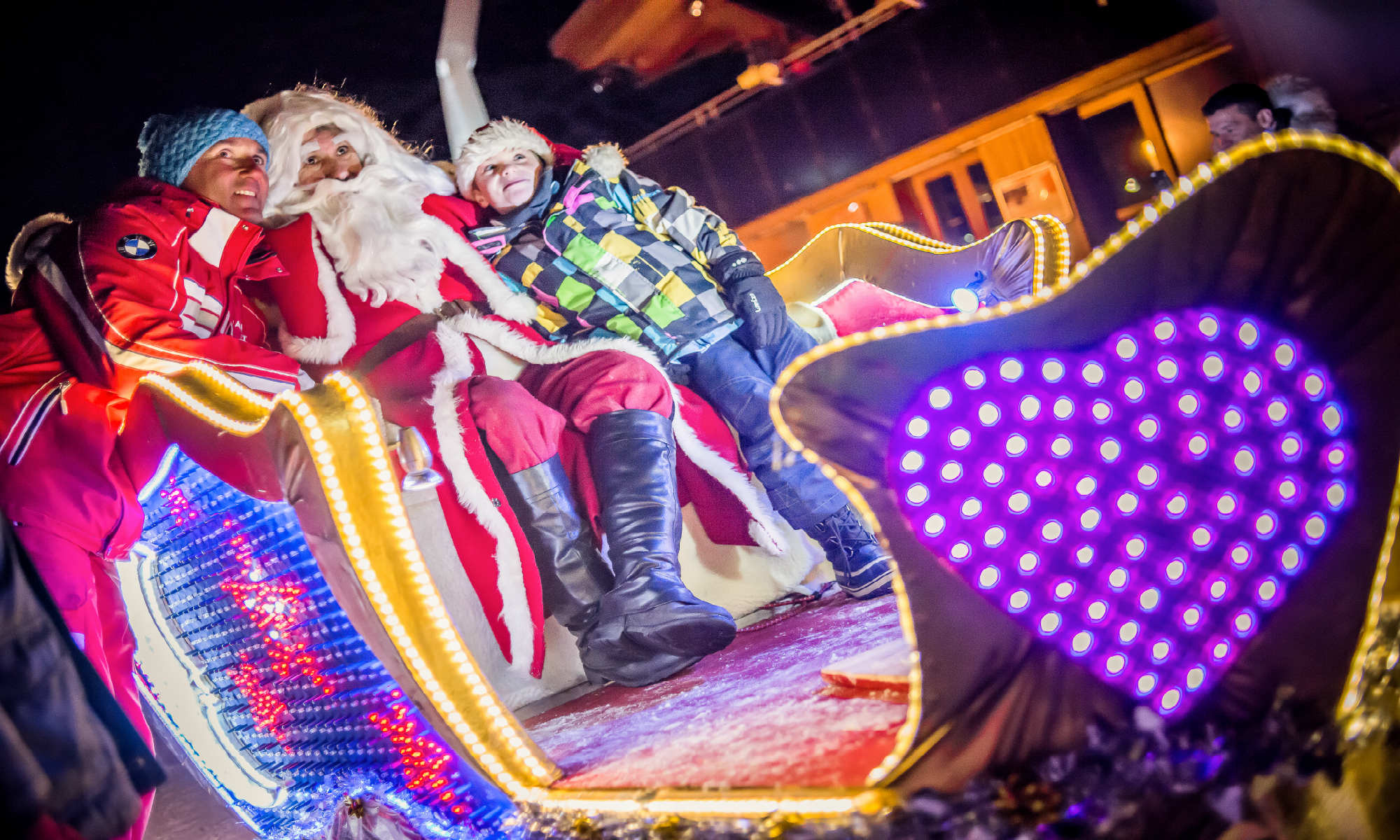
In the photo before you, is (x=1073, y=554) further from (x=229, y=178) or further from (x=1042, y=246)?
(x=229, y=178)

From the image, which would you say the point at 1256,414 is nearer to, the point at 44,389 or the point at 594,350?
the point at 594,350

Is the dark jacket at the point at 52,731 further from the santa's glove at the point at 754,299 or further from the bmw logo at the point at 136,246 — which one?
the santa's glove at the point at 754,299

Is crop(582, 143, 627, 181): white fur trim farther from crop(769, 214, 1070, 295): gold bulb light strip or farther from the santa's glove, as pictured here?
crop(769, 214, 1070, 295): gold bulb light strip

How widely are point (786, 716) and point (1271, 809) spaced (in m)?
0.59

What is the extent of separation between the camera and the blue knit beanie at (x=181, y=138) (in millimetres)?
1991

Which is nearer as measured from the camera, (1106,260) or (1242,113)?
(1106,260)

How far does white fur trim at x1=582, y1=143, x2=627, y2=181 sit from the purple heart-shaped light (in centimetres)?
157

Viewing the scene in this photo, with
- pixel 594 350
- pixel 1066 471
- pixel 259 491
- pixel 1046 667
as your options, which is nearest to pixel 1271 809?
pixel 1046 667

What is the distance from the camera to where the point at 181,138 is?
1988 millimetres

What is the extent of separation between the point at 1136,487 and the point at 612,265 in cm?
151

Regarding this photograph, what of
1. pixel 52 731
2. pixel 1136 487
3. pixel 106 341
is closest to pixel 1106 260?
pixel 1136 487

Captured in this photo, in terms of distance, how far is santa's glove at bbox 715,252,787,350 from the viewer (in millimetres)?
2191

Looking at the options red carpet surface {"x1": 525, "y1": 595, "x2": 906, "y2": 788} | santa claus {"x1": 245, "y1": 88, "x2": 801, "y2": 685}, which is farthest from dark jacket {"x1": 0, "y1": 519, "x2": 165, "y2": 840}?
santa claus {"x1": 245, "y1": 88, "x2": 801, "y2": 685}

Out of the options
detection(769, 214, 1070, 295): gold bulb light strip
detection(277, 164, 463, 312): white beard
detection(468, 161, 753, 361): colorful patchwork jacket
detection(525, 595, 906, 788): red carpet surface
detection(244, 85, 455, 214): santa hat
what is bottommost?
detection(525, 595, 906, 788): red carpet surface
